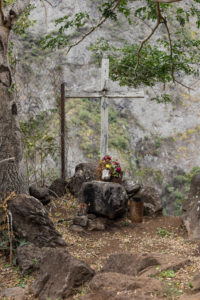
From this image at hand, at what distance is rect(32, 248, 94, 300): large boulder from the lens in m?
3.06

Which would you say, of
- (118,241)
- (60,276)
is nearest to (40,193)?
(118,241)

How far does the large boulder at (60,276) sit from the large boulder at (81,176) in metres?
4.26

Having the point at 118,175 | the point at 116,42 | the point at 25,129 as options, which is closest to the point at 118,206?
the point at 118,175

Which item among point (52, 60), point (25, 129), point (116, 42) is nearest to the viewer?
point (25, 129)

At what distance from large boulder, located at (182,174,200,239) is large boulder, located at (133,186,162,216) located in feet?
2.86

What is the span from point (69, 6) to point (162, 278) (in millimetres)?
23767

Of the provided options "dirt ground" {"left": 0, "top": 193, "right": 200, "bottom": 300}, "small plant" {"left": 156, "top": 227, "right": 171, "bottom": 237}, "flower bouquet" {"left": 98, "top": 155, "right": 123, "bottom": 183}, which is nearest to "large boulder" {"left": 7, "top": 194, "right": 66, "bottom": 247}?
"dirt ground" {"left": 0, "top": 193, "right": 200, "bottom": 300}

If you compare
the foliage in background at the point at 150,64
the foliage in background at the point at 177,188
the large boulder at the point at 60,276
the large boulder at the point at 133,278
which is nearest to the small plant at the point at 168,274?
the large boulder at the point at 133,278

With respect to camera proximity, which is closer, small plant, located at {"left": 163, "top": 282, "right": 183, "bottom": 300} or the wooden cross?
small plant, located at {"left": 163, "top": 282, "right": 183, "bottom": 300}

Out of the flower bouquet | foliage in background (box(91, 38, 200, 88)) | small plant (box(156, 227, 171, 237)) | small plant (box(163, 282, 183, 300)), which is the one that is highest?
foliage in background (box(91, 38, 200, 88))

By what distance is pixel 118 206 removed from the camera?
20.2ft

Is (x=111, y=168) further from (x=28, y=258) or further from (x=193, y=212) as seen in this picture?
(x=28, y=258)

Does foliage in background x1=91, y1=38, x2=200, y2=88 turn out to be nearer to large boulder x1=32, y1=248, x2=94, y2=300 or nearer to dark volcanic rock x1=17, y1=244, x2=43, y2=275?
dark volcanic rock x1=17, y1=244, x2=43, y2=275

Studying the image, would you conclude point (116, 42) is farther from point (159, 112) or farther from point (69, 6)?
point (159, 112)
